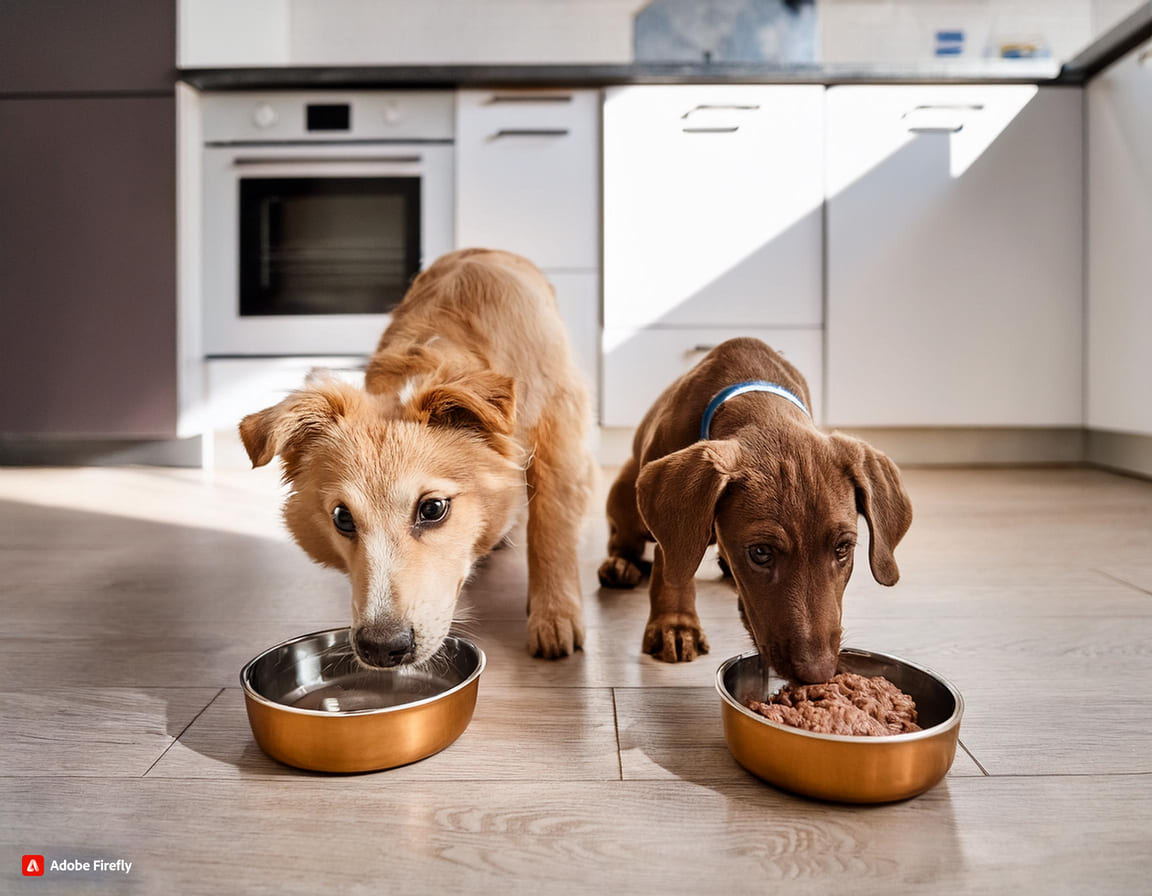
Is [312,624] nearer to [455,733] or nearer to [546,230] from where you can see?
[455,733]

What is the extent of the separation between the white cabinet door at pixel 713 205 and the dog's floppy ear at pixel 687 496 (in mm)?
2702

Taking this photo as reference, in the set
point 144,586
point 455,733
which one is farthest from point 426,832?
point 144,586

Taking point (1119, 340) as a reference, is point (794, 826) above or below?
below

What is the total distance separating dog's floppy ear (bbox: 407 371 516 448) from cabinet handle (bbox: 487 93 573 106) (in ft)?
9.26

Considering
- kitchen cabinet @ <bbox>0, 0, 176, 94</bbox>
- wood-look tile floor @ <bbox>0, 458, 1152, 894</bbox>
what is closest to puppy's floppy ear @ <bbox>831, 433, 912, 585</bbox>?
wood-look tile floor @ <bbox>0, 458, 1152, 894</bbox>

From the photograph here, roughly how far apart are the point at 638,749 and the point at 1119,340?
3379mm

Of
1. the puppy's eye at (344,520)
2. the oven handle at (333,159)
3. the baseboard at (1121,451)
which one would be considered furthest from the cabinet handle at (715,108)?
the puppy's eye at (344,520)

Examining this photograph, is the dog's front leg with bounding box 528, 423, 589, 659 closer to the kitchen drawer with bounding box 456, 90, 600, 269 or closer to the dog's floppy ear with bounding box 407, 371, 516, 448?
the dog's floppy ear with bounding box 407, 371, 516, 448

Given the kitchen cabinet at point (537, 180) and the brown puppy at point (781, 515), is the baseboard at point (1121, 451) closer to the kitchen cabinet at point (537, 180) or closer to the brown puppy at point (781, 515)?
the kitchen cabinet at point (537, 180)

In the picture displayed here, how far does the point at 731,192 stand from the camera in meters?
3.84

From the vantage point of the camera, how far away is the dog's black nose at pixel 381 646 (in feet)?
3.67

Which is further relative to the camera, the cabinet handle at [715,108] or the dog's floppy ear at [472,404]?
the cabinet handle at [715,108]

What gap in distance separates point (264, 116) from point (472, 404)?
3.15m

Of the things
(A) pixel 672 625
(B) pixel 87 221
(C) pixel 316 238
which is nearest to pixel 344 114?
(C) pixel 316 238
